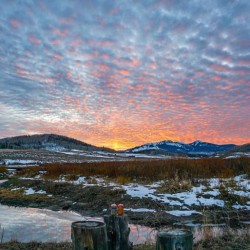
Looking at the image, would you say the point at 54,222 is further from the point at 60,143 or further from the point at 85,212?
the point at 60,143

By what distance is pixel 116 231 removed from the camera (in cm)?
564

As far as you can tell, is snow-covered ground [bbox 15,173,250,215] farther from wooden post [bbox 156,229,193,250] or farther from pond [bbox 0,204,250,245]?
wooden post [bbox 156,229,193,250]

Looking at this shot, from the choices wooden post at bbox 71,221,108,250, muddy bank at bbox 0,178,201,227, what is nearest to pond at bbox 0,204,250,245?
muddy bank at bbox 0,178,201,227

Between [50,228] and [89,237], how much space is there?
739 cm

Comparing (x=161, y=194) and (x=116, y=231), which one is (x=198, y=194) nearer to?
(x=161, y=194)

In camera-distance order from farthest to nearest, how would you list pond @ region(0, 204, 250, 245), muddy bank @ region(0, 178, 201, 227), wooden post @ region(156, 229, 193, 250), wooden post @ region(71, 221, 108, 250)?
1. muddy bank @ region(0, 178, 201, 227)
2. pond @ region(0, 204, 250, 245)
3. wooden post @ region(71, 221, 108, 250)
4. wooden post @ region(156, 229, 193, 250)

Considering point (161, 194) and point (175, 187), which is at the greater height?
point (175, 187)

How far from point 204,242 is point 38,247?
3794mm

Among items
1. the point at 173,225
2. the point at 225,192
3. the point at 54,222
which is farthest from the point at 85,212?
the point at 225,192

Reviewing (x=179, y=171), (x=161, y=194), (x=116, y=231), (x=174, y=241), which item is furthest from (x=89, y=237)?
(x=179, y=171)

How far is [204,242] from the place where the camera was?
8.04 m

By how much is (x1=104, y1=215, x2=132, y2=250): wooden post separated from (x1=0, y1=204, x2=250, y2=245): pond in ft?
9.46

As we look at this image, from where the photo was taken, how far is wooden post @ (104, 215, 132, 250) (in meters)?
5.61

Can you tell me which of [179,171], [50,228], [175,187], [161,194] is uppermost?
[179,171]
